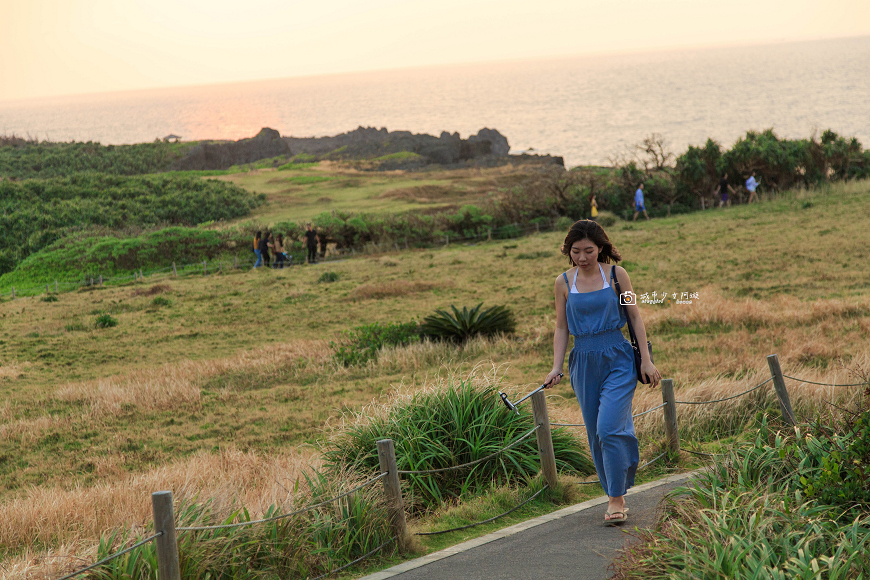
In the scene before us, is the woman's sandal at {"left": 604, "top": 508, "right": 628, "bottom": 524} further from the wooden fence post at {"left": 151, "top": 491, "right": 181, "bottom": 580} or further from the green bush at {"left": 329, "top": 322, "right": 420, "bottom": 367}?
the green bush at {"left": 329, "top": 322, "right": 420, "bottom": 367}

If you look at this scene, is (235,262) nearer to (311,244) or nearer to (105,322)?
(311,244)

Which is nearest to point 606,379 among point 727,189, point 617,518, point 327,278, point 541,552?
point 617,518

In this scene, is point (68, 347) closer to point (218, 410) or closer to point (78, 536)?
point (218, 410)


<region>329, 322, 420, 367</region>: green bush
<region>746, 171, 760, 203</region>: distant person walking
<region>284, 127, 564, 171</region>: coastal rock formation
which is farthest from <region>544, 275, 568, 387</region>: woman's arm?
<region>284, 127, 564, 171</region>: coastal rock formation

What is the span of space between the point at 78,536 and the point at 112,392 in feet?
30.2

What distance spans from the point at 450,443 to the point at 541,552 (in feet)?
7.16

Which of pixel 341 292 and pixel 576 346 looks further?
pixel 341 292

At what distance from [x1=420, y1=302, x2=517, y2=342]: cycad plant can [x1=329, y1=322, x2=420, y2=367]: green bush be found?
515 millimetres

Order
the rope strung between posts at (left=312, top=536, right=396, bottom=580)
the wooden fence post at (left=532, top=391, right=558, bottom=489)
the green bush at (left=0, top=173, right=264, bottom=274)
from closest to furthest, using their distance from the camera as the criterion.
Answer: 1. the rope strung between posts at (left=312, top=536, right=396, bottom=580)
2. the wooden fence post at (left=532, top=391, right=558, bottom=489)
3. the green bush at (left=0, top=173, right=264, bottom=274)

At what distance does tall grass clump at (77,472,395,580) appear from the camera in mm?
4602

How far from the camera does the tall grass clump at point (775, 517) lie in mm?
3520

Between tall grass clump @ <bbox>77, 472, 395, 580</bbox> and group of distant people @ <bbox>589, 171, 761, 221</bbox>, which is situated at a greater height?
tall grass clump @ <bbox>77, 472, 395, 580</bbox>

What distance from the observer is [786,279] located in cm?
2006

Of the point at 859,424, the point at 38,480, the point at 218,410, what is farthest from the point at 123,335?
the point at 859,424
